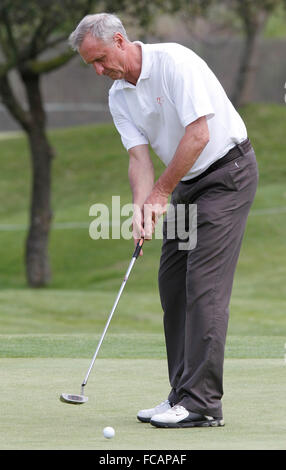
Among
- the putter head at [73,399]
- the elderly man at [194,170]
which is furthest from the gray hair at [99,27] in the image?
the putter head at [73,399]

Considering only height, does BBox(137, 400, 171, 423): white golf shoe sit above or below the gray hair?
below

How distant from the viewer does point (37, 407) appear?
464 cm

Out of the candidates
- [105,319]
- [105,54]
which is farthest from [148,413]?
[105,319]

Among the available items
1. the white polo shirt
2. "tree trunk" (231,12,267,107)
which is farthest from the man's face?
"tree trunk" (231,12,267,107)

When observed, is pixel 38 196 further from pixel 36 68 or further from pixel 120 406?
pixel 120 406

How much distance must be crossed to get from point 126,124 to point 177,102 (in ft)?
1.91

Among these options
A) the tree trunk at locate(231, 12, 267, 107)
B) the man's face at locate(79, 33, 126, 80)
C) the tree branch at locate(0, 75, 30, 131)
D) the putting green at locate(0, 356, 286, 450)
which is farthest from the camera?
the tree trunk at locate(231, 12, 267, 107)

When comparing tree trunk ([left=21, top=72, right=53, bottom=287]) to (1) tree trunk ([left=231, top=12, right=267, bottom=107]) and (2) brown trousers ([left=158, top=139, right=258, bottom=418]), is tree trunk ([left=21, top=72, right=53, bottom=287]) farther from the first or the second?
(2) brown trousers ([left=158, top=139, right=258, bottom=418])

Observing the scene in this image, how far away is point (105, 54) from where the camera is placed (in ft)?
14.5

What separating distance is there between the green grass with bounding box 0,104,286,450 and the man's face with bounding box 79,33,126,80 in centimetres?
167

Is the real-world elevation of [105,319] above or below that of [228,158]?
above

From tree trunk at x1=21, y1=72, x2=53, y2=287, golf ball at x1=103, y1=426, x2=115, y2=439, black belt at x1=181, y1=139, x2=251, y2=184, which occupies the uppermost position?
tree trunk at x1=21, y1=72, x2=53, y2=287

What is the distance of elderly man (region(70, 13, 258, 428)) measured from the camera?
436cm

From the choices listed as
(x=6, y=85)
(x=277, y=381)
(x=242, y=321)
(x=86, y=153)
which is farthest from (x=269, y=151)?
(x=277, y=381)
